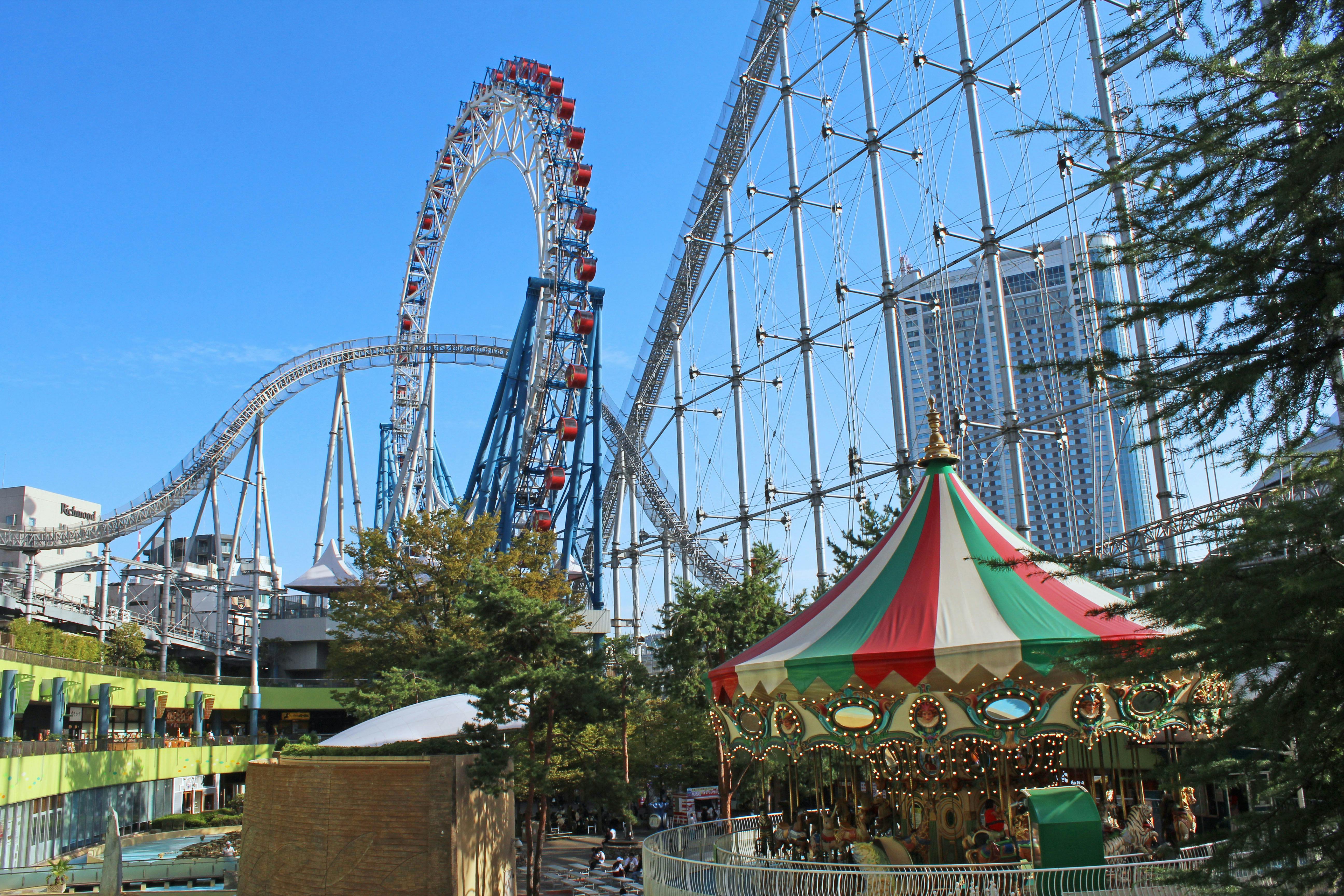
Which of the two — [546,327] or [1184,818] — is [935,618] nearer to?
[1184,818]

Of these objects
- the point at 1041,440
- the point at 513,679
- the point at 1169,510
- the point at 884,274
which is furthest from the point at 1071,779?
the point at 1041,440

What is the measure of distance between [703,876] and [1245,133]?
28.1ft

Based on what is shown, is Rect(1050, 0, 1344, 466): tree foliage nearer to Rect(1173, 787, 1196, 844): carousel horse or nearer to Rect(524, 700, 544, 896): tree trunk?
Rect(1173, 787, 1196, 844): carousel horse

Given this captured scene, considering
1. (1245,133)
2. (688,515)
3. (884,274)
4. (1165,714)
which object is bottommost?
(1165,714)

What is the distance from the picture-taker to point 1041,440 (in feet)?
104

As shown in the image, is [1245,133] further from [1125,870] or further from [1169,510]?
[1169,510]

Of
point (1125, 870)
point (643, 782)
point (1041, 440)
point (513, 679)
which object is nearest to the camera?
point (1125, 870)

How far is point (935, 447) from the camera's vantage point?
506 inches

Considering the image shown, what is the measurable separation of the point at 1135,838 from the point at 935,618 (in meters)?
2.72

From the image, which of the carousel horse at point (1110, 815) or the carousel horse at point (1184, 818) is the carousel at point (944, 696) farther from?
the carousel horse at point (1184, 818)

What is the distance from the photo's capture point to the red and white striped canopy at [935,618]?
31.6ft

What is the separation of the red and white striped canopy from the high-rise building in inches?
88.6

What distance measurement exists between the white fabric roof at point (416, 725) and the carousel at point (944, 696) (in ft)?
18.8

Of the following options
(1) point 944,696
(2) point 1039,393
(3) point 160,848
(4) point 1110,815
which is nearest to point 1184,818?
(4) point 1110,815
